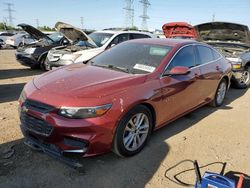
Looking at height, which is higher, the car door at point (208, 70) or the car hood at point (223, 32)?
the car hood at point (223, 32)

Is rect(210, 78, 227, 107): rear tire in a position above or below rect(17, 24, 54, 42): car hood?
below

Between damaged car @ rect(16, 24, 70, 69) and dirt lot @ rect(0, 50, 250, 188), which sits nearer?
dirt lot @ rect(0, 50, 250, 188)

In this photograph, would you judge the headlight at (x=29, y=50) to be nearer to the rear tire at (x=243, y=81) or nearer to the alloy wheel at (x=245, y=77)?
the rear tire at (x=243, y=81)

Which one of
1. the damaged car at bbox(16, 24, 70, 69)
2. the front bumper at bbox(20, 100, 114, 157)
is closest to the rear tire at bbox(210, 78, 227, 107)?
the front bumper at bbox(20, 100, 114, 157)

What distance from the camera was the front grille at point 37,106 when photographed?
117 inches

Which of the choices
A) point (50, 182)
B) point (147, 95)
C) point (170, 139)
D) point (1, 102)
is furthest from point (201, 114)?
A: point (1, 102)

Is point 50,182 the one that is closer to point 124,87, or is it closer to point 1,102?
point 124,87

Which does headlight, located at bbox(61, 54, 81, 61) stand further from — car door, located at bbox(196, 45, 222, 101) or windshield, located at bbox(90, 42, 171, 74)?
car door, located at bbox(196, 45, 222, 101)

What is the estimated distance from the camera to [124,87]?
3301mm

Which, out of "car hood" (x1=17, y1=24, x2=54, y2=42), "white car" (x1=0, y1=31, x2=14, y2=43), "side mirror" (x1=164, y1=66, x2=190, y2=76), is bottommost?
"white car" (x1=0, y1=31, x2=14, y2=43)

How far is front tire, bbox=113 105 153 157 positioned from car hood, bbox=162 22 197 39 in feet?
21.0

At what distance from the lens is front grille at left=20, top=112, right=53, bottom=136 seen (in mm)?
2968

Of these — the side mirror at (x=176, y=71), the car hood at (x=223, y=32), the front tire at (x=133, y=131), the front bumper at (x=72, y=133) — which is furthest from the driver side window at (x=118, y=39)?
the front bumper at (x=72, y=133)

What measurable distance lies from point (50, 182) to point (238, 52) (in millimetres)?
7053
